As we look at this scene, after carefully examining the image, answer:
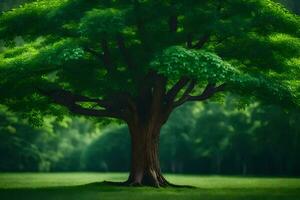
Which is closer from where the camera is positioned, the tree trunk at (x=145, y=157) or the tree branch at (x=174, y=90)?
the tree trunk at (x=145, y=157)

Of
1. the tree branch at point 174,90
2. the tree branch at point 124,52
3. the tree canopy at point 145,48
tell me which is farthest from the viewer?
the tree branch at point 174,90

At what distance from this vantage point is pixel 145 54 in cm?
2550

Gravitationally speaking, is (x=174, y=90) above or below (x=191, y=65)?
below

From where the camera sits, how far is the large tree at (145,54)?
2256 cm

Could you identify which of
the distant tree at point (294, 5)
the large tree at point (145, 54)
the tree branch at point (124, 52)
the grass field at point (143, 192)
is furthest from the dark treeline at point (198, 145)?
the tree branch at point (124, 52)

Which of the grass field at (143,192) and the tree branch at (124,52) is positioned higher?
the tree branch at (124,52)

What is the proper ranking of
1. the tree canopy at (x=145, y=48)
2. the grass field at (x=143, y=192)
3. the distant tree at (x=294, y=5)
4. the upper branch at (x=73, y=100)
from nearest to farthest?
the grass field at (x=143, y=192) < the tree canopy at (x=145, y=48) < the upper branch at (x=73, y=100) < the distant tree at (x=294, y=5)

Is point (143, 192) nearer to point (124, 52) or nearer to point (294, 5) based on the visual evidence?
point (124, 52)

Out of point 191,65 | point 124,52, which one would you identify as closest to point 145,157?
point 124,52

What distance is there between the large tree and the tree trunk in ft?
0.17

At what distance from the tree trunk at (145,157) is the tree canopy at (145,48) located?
1608mm

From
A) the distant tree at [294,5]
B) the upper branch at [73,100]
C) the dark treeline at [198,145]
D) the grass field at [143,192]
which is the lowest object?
the dark treeline at [198,145]

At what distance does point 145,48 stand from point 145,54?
282 mm

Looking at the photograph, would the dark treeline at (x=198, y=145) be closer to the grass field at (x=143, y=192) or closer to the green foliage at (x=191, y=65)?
the grass field at (x=143, y=192)
